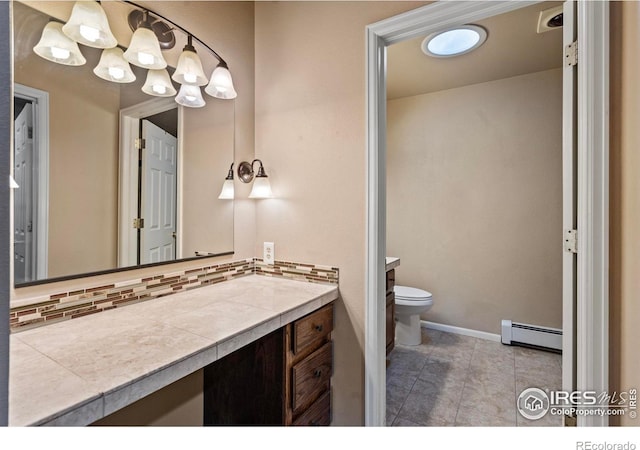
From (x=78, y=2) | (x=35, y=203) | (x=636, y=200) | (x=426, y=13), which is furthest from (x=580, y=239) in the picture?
(x=78, y=2)

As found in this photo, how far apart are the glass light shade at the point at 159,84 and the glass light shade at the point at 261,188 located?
0.58m

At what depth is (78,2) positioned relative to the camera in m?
1.04

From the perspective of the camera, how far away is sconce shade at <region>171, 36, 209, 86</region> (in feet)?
4.52

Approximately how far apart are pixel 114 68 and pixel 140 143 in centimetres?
29

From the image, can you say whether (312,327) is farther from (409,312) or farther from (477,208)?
(477,208)

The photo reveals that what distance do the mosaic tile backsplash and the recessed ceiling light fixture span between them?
177 cm

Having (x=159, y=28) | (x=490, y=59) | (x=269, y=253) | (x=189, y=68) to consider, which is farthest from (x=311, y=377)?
(x=490, y=59)

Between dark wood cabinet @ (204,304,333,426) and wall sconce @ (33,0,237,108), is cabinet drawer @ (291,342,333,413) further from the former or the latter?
wall sconce @ (33,0,237,108)

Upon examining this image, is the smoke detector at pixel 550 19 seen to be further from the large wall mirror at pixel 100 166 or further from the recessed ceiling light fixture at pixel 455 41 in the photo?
the large wall mirror at pixel 100 166

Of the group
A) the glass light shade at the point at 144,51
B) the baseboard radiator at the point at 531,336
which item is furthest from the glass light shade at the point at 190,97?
the baseboard radiator at the point at 531,336

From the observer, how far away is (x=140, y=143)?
4.04ft

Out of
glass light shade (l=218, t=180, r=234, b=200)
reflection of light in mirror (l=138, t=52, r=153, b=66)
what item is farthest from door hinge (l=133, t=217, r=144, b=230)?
reflection of light in mirror (l=138, t=52, r=153, b=66)

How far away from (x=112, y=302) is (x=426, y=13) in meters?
1.76

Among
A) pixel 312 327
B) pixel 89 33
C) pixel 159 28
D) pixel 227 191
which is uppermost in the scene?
pixel 159 28
